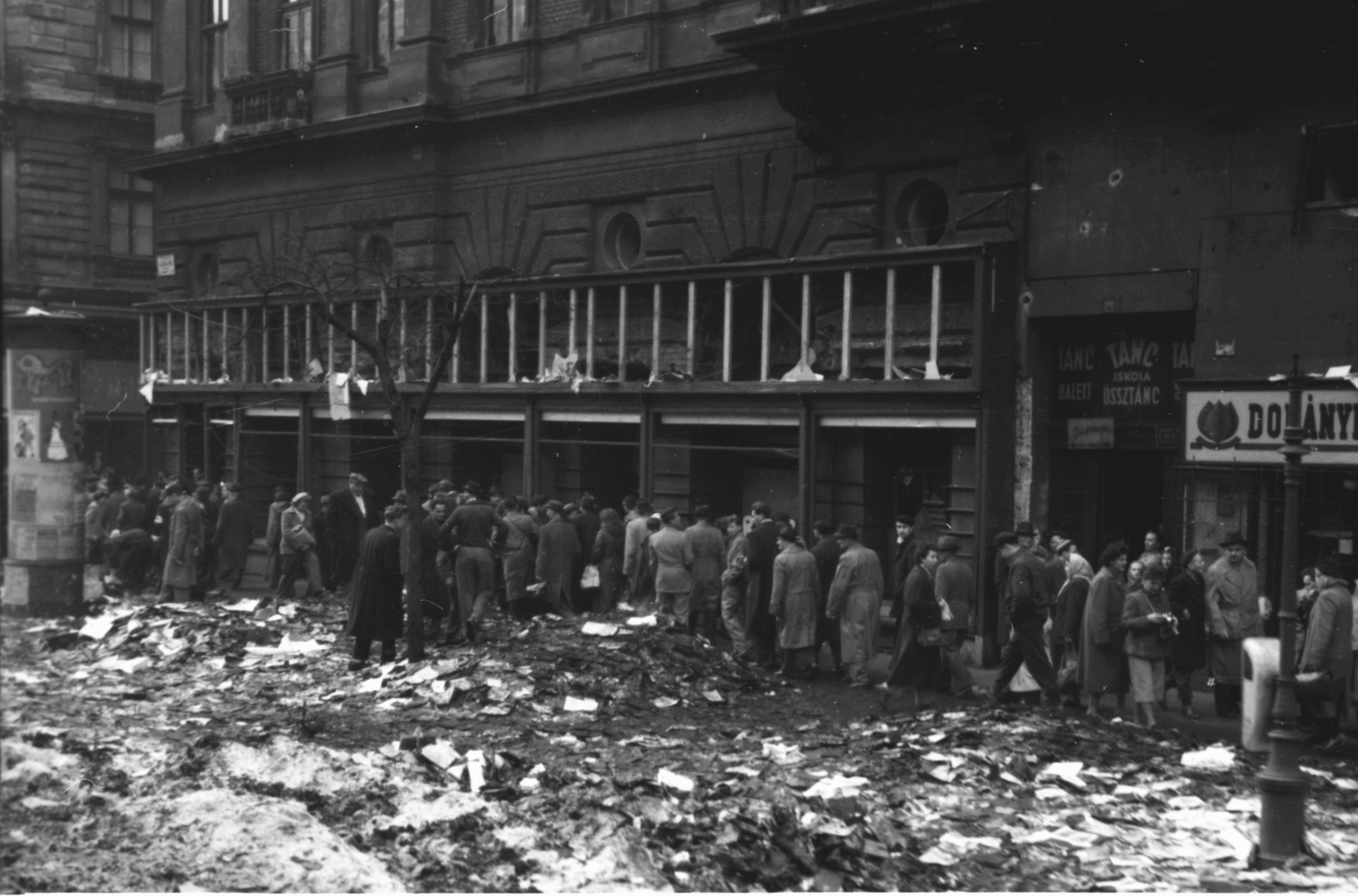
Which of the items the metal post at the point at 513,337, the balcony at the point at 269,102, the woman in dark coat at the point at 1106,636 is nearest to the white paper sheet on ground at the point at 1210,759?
the woman in dark coat at the point at 1106,636

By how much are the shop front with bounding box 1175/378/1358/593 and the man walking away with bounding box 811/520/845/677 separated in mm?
3958

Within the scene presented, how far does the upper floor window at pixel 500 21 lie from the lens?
26.0 metres

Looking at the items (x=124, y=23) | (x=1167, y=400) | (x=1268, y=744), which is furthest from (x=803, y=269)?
(x=124, y=23)

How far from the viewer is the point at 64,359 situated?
34.7 ft

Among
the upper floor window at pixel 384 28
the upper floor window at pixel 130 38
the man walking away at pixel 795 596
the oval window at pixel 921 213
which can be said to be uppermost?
the upper floor window at pixel 130 38

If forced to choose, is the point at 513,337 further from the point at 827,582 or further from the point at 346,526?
the point at 827,582

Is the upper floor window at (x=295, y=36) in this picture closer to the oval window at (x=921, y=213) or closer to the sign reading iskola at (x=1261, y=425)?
the oval window at (x=921, y=213)

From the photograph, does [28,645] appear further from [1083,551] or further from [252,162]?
[252,162]

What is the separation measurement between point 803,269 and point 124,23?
68.9 ft

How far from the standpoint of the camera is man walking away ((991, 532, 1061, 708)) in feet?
47.2

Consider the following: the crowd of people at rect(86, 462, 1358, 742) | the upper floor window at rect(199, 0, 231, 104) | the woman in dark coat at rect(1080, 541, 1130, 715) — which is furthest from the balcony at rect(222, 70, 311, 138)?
the woman in dark coat at rect(1080, 541, 1130, 715)

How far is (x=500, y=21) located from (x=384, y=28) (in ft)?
10.2

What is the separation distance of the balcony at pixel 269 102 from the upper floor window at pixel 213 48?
1676 millimetres

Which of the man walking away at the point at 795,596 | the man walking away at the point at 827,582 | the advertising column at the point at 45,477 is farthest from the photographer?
the man walking away at the point at 827,582
